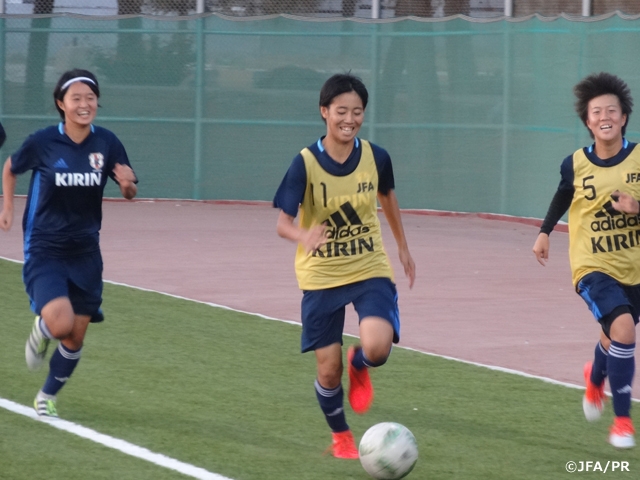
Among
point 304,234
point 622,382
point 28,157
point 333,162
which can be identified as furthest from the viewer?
point 28,157

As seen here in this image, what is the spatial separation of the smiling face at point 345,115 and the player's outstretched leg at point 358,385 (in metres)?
1.19

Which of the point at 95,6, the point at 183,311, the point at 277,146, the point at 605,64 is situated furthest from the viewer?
the point at 95,6

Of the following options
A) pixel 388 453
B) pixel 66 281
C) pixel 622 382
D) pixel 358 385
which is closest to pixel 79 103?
pixel 66 281

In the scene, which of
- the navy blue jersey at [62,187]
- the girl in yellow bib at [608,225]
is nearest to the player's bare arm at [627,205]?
the girl in yellow bib at [608,225]

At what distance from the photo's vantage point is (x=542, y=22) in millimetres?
17078

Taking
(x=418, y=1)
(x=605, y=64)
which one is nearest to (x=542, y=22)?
(x=605, y=64)

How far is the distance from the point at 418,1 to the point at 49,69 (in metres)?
6.43

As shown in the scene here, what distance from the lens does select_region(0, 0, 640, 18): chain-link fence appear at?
19.2 meters

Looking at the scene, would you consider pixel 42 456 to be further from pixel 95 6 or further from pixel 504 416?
pixel 95 6

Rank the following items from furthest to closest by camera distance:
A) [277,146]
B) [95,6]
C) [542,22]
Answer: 1. [95,6]
2. [277,146]
3. [542,22]

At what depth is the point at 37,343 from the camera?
698 cm

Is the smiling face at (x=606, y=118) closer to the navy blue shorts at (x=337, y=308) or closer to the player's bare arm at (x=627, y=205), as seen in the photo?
the player's bare arm at (x=627, y=205)

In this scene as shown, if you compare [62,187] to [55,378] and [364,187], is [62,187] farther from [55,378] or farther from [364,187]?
[364,187]

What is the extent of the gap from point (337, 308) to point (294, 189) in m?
0.64
